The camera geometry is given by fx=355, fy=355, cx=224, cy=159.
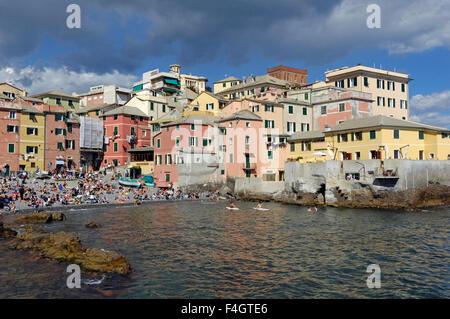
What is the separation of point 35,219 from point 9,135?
3222cm

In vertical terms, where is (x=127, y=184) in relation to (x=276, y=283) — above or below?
above

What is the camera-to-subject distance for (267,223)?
3700cm

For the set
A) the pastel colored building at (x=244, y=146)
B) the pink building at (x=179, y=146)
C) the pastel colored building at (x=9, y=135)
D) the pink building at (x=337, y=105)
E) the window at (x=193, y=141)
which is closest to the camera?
the pastel colored building at (x=9, y=135)

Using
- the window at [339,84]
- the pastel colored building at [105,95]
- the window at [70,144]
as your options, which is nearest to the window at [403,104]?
the window at [339,84]

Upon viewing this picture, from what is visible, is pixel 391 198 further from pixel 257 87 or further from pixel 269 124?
pixel 257 87

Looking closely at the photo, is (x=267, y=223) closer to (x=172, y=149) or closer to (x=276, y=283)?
(x=276, y=283)

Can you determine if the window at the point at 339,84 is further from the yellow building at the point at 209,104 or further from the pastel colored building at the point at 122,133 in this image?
the pastel colored building at the point at 122,133

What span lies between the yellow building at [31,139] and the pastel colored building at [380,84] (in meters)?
58.8

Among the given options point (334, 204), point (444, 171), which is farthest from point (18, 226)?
point (444, 171)

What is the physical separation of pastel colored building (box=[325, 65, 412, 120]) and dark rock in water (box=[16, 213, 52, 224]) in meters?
59.5

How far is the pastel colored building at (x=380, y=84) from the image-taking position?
71438 millimetres

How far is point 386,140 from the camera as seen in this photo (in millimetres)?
50219

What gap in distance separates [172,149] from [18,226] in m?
33.6
